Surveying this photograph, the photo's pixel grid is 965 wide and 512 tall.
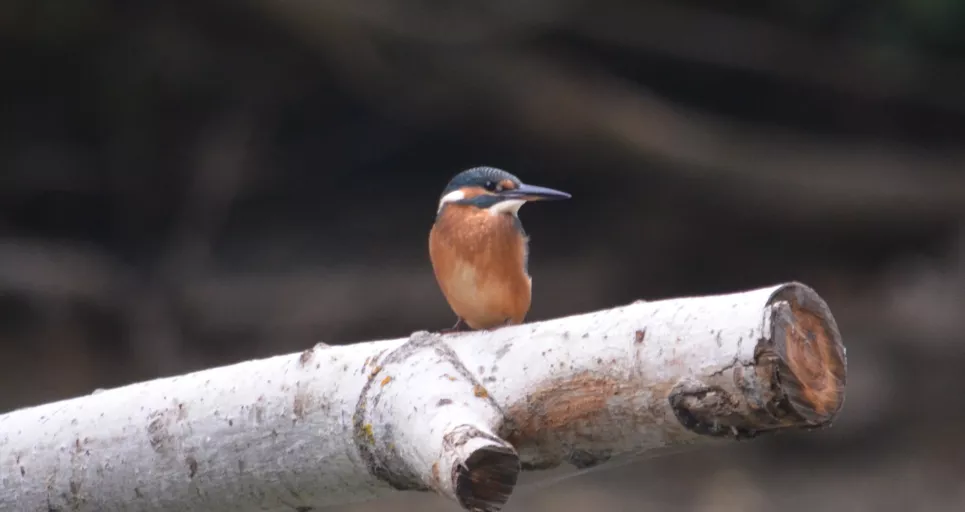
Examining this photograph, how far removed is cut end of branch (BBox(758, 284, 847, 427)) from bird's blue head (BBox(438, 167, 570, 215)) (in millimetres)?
923

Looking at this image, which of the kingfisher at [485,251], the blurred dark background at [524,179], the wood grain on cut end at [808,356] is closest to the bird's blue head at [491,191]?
the kingfisher at [485,251]

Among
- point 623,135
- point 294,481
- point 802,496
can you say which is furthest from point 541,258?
point 294,481

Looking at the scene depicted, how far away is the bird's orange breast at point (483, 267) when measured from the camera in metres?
2.21

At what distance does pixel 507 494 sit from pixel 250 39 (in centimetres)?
430

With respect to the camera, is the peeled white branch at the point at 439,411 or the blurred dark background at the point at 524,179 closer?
the peeled white branch at the point at 439,411

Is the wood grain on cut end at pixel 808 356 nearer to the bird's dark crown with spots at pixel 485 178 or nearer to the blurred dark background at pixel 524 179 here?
the bird's dark crown with spots at pixel 485 178

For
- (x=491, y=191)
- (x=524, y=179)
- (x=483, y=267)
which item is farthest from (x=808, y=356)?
(x=524, y=179)

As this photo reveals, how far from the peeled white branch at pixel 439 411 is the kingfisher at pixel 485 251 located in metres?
0.45

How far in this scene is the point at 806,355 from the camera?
140 centimetres

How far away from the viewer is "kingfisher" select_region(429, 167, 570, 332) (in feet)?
7.27

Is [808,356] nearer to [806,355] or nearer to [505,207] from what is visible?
[806,355]

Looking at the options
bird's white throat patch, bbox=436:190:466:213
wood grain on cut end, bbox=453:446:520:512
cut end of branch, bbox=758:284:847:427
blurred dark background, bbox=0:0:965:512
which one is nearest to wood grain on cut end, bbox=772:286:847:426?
cut end of branch, bbox=758:284:847:427

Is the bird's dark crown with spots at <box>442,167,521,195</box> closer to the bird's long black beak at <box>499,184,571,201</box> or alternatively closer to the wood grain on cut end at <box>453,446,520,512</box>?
the bird's long black beak at <box>499,184,571,201</box>

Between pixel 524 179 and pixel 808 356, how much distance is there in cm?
428
